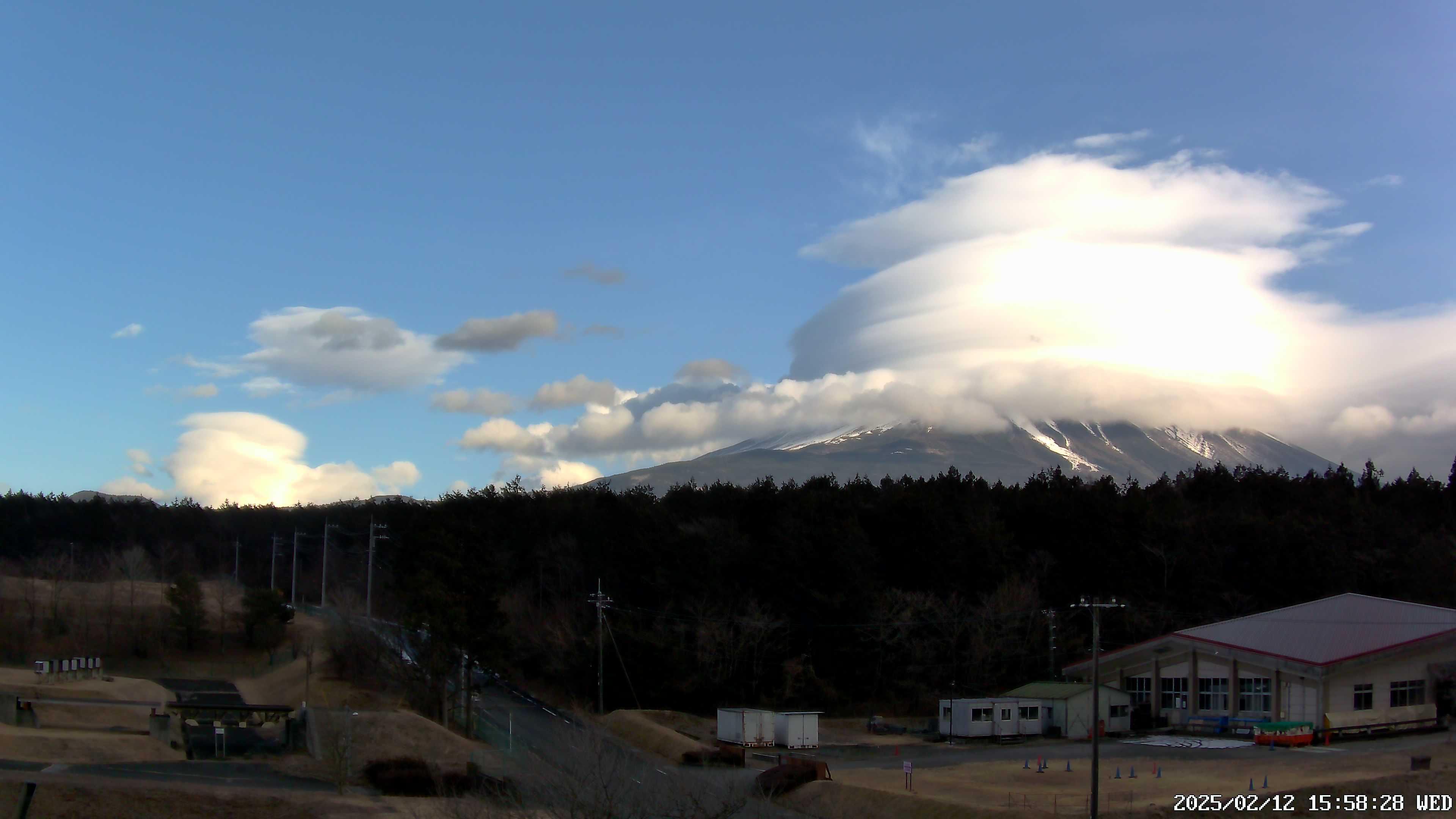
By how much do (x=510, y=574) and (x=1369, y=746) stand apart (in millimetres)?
55985

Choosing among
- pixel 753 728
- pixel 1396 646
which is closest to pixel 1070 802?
pixel 753 728

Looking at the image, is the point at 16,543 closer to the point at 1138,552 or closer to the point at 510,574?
the point at 510,574

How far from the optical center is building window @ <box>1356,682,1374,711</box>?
52.0m

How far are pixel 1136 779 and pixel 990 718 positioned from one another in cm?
1600

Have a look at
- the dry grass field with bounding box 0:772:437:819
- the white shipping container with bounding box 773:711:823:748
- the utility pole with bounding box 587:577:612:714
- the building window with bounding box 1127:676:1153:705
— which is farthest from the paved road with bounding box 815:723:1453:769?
the dry grass field with bounding box 0:772:437:819

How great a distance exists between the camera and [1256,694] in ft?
178

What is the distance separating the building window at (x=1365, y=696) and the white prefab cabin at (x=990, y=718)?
13.7 metres

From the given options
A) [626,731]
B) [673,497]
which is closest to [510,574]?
[673,497]

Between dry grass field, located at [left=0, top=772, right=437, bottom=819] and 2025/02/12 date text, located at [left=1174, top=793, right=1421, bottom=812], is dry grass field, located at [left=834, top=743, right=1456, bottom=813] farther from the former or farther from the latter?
dry grass field, located at [left=0, top=772, right=437, bottom=819]

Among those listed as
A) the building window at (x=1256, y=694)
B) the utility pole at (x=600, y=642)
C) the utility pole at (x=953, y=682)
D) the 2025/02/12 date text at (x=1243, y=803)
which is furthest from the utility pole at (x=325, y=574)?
the 2025/02/12 date text at (x=1243, y=803)

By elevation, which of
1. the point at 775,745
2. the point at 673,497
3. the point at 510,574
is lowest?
the point at 775,745

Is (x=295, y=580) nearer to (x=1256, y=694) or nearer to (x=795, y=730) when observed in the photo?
(x=795, y=730)

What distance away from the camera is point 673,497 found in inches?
3268

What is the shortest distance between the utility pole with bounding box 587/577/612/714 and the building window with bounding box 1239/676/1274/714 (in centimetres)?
2971
